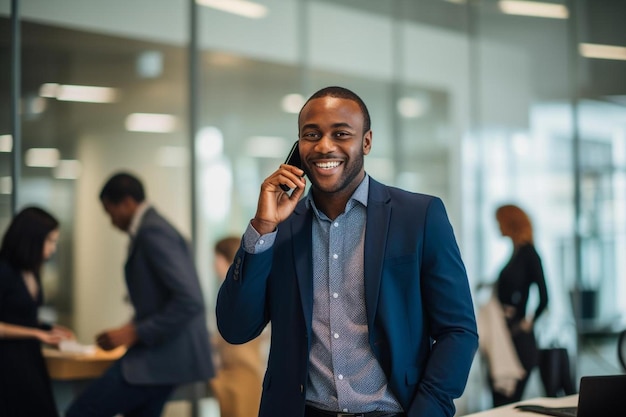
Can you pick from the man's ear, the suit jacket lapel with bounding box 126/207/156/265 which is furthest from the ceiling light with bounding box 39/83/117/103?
the suit jacket lapel with bounding box 126/207/156/265

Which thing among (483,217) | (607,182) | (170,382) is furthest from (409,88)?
(170,382)

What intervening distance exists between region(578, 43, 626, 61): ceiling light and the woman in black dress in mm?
2578

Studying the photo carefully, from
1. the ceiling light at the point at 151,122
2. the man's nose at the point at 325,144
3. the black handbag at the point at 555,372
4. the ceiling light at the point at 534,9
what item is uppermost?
the ceiling light at the point at 534,9

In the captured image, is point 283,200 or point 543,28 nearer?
point 283,200

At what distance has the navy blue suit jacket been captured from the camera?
2.36 metres

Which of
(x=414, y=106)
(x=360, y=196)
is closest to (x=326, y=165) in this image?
(x=360, y=196)

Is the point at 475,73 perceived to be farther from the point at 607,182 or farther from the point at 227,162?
the point at 227,162

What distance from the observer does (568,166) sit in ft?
27.0

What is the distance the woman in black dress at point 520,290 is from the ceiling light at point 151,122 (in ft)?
8.77

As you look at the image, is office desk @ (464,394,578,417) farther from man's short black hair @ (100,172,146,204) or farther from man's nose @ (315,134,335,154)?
man's short black hair @ (100,172,146,204)

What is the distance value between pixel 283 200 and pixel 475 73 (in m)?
6.21

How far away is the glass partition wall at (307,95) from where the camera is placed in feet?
19.6

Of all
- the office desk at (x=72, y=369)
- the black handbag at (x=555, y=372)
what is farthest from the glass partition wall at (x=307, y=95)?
the black handbag at (x=555, y=372)

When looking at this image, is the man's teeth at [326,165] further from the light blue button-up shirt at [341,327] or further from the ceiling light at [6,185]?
the ceiling light at [6,185]
